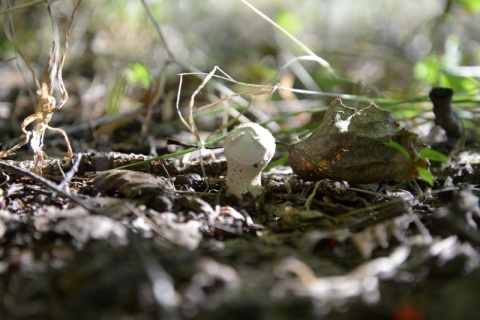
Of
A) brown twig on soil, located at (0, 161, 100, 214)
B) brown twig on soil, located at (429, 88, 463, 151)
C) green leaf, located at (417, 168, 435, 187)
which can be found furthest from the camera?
brown twig on soil, located at (429, 88, 463, 151)

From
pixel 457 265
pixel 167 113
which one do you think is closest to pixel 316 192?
pixel 457 265

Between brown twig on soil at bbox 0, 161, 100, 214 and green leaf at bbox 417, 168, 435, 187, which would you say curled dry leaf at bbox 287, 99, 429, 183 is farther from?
brown twig on soil at bbox 0, 161, 100, 214

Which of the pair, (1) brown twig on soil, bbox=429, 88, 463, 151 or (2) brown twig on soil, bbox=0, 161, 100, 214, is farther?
(1) brown twig on soil, bbox=429, 88, 463, 151

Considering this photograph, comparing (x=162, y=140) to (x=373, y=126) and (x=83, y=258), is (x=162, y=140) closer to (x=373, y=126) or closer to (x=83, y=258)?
(x=373, y=126)

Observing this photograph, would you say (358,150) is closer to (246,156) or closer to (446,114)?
(246,156)

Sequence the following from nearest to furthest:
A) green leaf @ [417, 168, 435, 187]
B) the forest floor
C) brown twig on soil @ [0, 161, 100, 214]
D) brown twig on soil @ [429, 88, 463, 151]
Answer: the forest floor, brown twig on soil @ [0, 161, 100, 214], green leaf @ [417, 168, 435, 187], brown twig on soil @ [429, 88, 463, 151]

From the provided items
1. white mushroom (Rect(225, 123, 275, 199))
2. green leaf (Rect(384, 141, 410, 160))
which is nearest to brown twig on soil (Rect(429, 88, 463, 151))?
green leaf (Rect(384, 141, 410, 160))

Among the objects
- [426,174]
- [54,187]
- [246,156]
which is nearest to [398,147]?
[426,174]
